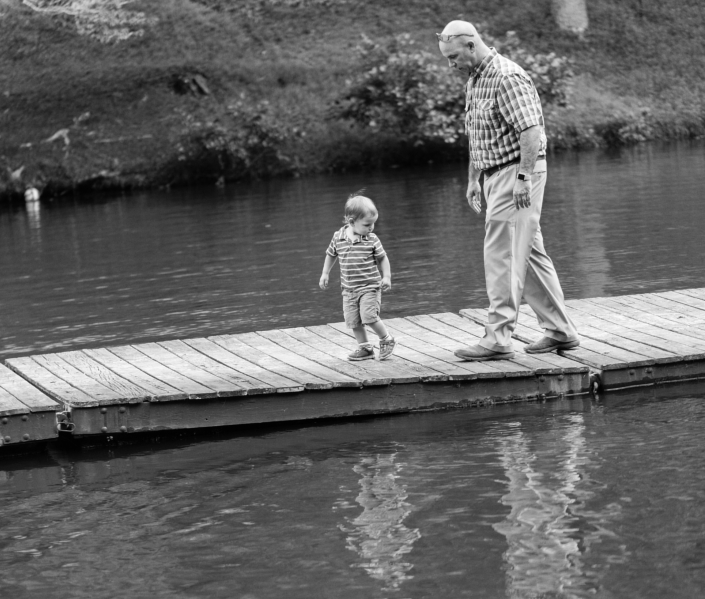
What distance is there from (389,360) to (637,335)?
1.94 metres

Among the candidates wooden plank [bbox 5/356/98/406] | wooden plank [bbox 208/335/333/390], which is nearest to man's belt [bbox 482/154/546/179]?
wooden plank [bbox 208/335/333/390]

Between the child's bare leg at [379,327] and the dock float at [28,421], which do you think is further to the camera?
the child's bare leg at [379,327]

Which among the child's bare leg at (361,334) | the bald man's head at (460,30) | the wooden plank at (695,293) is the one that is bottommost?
the wooden plank at (695,293)

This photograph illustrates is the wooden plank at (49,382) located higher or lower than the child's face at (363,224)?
lower

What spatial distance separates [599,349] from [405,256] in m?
7.21

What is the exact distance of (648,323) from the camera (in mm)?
9359

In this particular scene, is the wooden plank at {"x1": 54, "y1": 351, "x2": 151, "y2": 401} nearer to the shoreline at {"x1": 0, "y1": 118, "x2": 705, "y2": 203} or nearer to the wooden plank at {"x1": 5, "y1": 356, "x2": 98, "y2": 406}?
the wooden plank at {"x1": 5, "y1": 356, "x2": 98, "y2": 406}

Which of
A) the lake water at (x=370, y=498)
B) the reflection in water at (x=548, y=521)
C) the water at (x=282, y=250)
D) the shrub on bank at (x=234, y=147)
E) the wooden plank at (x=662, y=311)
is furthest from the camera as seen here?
the shrub on bank at (x=234, y=147)

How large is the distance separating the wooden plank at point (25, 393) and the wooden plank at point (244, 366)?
1.33 m

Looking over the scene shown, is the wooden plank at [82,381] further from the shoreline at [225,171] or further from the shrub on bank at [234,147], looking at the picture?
the shrub on bank at [234,147]

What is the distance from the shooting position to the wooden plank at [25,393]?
7.77m

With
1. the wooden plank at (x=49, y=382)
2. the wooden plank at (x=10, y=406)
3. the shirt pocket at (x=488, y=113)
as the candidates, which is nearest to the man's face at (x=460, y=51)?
the shirt pocket at (x=488, y=113)

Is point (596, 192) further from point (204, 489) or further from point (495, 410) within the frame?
point (204, 489)

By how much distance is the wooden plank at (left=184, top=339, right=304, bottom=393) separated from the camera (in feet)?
26.1
